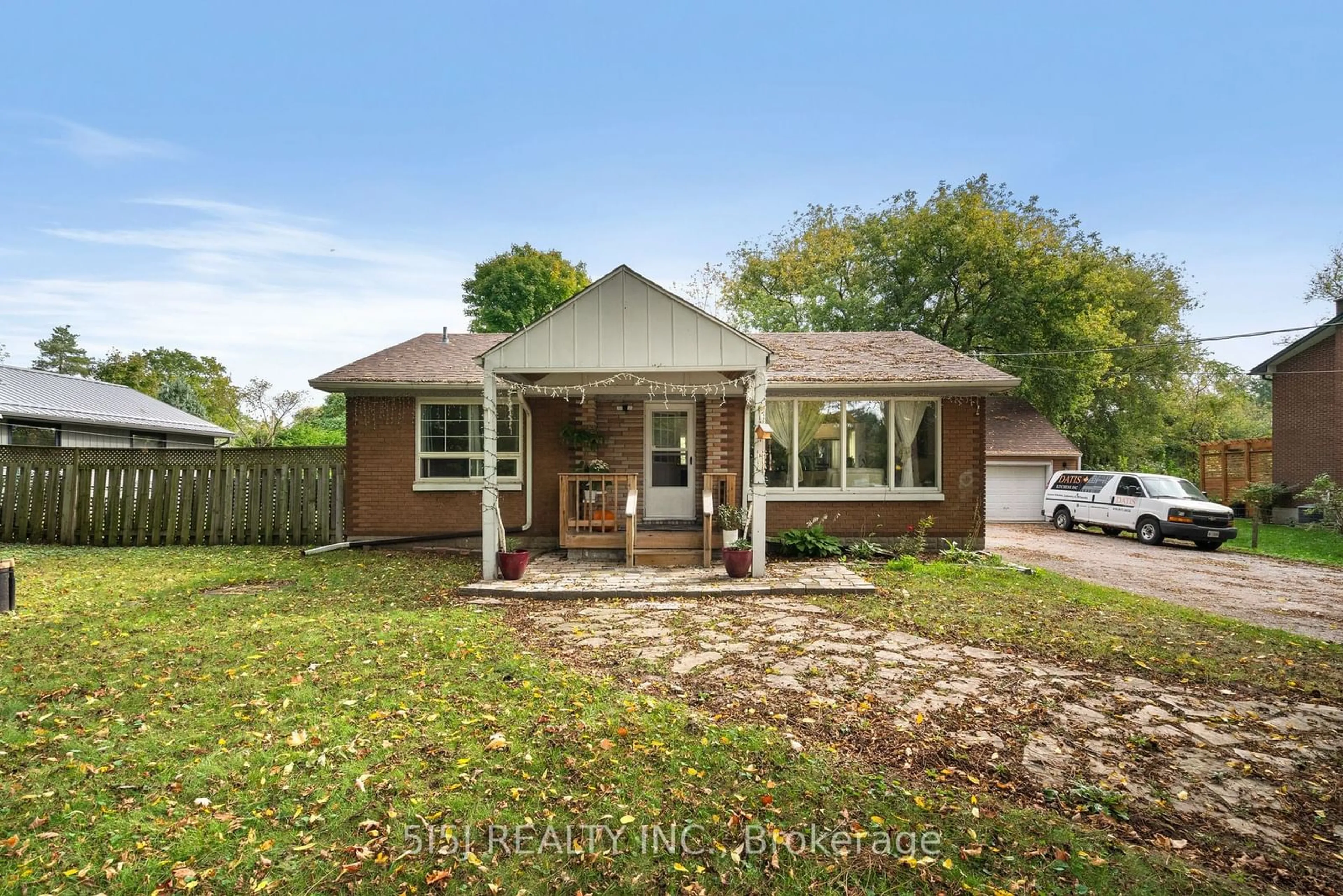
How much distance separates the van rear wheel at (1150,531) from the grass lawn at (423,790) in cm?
1394

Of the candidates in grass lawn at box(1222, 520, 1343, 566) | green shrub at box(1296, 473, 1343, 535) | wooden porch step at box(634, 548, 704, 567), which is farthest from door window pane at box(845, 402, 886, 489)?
green shrub at box(1296, 473, 1343, 535)

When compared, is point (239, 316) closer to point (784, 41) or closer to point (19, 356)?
point (784, 41)

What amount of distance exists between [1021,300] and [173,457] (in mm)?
25156

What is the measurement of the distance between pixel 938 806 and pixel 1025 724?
4.30 feet

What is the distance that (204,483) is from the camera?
1073 cm

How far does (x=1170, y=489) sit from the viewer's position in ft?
44.4

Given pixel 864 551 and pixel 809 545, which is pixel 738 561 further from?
pixel 864 551

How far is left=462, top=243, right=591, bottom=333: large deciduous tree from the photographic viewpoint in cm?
3497

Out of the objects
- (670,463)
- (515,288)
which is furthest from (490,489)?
(515,288)

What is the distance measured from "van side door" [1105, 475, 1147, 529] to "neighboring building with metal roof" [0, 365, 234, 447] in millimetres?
23321

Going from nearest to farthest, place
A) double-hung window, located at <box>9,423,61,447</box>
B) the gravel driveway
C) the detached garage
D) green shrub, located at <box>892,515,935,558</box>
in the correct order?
the gravel driveway
green shrub, located at <box>892,515,935,558</box>
double-hung window, located at <box>9,423,61,447</box>
the detached garage

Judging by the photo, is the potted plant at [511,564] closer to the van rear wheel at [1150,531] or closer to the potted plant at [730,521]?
the potted plant at [730,521]

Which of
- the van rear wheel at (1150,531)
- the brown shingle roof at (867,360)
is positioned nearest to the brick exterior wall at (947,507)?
the brown shingle roof at (867,360)

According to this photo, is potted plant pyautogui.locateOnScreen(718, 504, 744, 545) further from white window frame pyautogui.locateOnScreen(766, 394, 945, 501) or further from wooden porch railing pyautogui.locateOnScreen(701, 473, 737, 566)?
white window frame pyautogui.locateOnScreen(766, 394, 945, 501)
